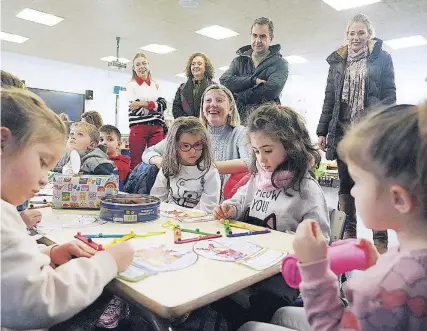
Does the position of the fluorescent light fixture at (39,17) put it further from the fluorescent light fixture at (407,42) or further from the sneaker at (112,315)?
the fluorescent light fixture at (407,42)

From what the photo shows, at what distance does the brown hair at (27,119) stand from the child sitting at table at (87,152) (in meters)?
0.85

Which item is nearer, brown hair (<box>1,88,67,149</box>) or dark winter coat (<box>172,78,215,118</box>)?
brown hair (<box>1,88,67,149</box>)

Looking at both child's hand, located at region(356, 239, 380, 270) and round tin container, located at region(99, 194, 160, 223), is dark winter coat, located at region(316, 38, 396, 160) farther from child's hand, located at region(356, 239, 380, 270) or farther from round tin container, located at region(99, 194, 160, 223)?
child's hand, located at region(356, 239, 380, 270)

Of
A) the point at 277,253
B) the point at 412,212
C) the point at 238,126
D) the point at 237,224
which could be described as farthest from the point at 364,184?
the point at 238,126

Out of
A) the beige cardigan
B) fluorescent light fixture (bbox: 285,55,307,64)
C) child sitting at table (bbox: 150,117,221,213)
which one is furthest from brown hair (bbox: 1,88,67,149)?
fluorescent light fixture (bbox: 285,55,307,64)

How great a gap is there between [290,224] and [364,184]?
0.67 m

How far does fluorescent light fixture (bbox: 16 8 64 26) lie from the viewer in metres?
5.03

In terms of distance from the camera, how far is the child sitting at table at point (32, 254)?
0.56 m

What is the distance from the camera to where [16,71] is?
7.88 metres

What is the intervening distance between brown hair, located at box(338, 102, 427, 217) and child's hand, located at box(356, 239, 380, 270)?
16 cm

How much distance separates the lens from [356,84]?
2.26 m

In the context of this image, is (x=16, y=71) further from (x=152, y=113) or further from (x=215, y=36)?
(x=152, y=113)

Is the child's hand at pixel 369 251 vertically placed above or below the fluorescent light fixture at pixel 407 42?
below

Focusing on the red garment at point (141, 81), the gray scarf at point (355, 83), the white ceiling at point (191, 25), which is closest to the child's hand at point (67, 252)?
the gray scarf at point (355, 83)
